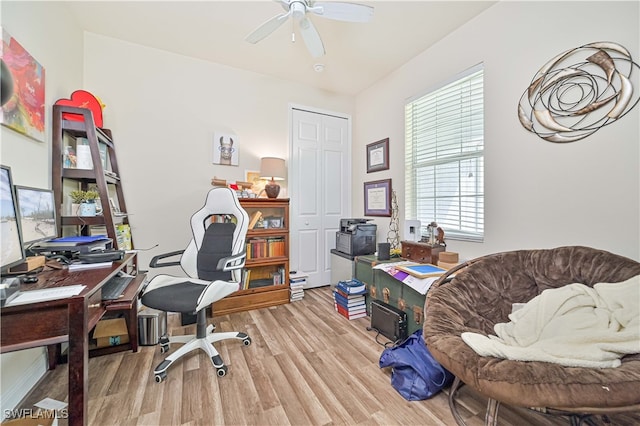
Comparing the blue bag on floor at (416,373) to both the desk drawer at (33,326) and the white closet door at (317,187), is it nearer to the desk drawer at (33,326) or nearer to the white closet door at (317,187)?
the desk drawer at (33,326)

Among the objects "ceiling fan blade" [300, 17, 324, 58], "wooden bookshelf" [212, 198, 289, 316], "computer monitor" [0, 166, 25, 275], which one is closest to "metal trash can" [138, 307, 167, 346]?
"wooden bookshelf" [212, 198, 289, 316]

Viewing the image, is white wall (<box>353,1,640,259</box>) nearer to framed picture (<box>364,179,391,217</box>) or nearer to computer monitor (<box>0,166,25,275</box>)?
framed picture (<box>364,179,391,217</box>)

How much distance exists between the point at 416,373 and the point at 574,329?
0.81 meters

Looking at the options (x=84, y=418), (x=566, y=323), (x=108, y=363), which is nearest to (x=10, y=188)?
(x=84, y=418)

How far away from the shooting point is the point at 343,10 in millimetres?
1699

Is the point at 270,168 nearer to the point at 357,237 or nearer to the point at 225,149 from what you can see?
the point at 225,149

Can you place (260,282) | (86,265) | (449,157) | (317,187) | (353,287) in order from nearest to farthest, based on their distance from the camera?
(86,265) < (449,157) < (353,287) < (260,282) < (317,187)

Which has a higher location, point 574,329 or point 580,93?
point 580,93

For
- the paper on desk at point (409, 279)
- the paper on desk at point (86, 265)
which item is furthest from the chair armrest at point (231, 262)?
the paper on desk at point (409, 279)

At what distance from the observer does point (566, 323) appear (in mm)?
1179

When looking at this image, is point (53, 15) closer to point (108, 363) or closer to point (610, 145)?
point (108, 363)

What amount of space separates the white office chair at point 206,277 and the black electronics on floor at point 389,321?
1095 mm

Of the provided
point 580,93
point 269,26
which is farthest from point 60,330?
point 580,93

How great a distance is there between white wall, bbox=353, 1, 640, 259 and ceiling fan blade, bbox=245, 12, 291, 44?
5.31ft
